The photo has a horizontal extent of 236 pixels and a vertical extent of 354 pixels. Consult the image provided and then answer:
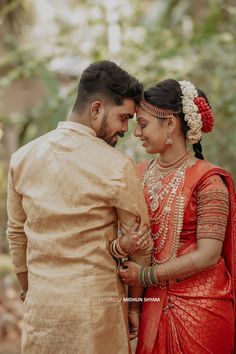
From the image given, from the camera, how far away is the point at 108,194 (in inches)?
104

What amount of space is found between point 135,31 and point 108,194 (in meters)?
6.08


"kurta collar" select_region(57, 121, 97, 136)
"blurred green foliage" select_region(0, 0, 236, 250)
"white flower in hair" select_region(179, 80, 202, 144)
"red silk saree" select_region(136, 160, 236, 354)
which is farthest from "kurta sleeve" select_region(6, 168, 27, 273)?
"blurred green foliage" select_region(0, 0, 236, 250)

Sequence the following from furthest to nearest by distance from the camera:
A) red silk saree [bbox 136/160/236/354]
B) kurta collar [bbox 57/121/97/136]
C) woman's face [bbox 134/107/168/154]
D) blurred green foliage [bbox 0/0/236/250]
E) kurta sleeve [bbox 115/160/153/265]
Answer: blurred green foliage [bbox 0/0/236/250] → woman's face [bbox 134/107/168/154] → red silk saree [bbox 136/160/236/354] → kurta collar [bbox 57/121/97/136] → kurta sleeve [bbox 115/160/153/265]

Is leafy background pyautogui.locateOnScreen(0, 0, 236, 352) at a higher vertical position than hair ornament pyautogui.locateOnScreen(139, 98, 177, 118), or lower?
higher

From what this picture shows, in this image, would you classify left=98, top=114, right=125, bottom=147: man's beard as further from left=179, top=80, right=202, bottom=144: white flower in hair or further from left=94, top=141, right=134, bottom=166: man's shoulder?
left=179, top=80, right=202, bottom=144: white flower in hair

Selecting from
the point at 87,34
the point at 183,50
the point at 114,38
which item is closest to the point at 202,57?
the point at 183,50

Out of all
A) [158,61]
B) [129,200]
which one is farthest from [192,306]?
[158,61]

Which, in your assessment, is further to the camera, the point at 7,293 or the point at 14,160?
the point at 7,293

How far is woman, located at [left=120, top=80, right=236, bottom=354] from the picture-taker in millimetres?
2859

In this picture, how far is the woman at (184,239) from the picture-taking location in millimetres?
2859

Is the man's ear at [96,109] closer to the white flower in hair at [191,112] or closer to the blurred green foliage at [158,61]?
A: the white flower in hair at [191,112]

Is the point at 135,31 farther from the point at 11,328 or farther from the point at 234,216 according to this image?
the point at 234,216

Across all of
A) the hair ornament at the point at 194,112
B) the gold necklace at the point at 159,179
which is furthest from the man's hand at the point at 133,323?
the hair ornament at the point at 194,112

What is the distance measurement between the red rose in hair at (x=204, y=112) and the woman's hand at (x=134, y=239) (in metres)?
0.68
